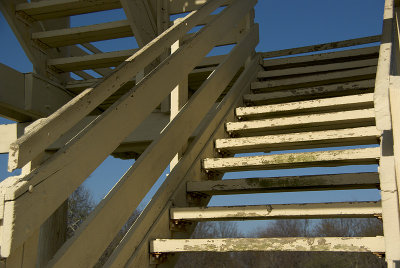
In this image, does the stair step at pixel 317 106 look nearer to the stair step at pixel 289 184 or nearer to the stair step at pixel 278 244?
the stair step at pixel 289 184

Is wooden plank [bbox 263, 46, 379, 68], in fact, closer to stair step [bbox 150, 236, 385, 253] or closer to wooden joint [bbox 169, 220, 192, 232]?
wooden joint [bbox 169, 220, 192, 232]

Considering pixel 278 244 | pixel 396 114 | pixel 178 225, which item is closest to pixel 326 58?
pixel 178 225

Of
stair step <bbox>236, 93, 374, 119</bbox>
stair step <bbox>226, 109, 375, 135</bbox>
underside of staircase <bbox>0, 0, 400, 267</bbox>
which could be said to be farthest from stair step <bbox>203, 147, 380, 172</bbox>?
stair step <bbox>236, 93, 374, 119</bbox>

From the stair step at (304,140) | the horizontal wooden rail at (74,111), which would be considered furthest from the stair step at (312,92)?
the horizontal wooden rail at (74,111)

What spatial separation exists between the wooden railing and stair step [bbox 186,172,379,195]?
31 centimetres

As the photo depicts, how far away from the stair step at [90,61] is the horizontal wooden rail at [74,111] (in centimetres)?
232

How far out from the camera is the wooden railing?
158cm

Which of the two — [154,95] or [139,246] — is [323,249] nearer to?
[139,246]

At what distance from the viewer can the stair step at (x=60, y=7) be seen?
4.93 m

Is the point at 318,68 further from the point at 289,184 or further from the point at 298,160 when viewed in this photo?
the point at 289,184

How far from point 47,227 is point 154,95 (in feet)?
11.0

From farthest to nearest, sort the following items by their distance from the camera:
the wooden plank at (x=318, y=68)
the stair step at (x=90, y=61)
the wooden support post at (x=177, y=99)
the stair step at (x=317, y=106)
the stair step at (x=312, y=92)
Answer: the stair step at (x=90, y=61), the wooden plank at (x=318, y=68), the stair step at (x=312, y=92), the stair step at (x=317, y=106), the wooden support post at (x=177, y=99)

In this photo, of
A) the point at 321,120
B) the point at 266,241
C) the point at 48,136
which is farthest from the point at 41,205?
the point at 321,120

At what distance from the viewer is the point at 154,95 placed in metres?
2.59
